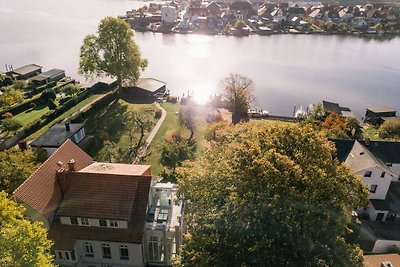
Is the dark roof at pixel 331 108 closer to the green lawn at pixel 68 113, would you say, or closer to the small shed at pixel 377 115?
the small shed at pixel 377 115

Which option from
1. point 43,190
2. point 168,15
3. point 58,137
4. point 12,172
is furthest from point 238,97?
point 168,15

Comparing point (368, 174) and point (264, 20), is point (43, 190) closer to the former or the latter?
point (368, 174)

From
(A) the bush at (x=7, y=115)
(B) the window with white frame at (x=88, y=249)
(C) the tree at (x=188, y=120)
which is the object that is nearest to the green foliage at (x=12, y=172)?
(B) the window with white frame at (x=88, y=249)

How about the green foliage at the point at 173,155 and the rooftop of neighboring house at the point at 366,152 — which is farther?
the green foliage at the point at 173,155

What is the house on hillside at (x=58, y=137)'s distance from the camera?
40.6m

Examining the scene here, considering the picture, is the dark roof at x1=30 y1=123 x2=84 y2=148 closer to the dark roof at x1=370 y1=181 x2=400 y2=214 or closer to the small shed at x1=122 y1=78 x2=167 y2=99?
the small shed at x1=122 y1=78 x2=167 y2=99

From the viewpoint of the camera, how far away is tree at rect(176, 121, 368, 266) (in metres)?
19.6

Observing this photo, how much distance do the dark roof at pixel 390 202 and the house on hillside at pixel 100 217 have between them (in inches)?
877

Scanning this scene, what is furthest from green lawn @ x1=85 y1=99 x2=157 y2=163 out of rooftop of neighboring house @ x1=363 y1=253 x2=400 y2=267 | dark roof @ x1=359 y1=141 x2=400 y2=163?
dark roof @ x1=359 y1=141 x2=400 y2=163

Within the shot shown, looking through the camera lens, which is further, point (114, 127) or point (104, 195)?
point (114, 127)

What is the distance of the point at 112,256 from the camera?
91.2 ft

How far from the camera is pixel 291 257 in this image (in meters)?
19.4

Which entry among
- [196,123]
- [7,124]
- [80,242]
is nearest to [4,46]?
[7,124]

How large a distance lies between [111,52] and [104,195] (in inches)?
1562
